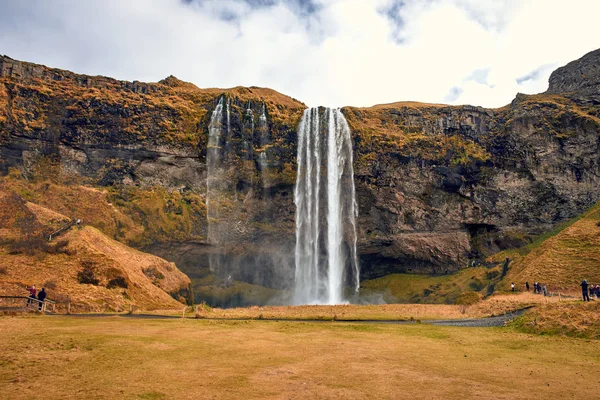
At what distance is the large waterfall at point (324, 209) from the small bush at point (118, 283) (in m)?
34.9

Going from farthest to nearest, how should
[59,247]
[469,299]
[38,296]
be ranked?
[469,299]
[59,247]
[38,296]

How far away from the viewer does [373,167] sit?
76.1 meters

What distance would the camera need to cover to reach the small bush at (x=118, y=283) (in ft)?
132

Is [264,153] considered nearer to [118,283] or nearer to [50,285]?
[118,283]

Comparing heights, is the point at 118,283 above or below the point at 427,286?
above

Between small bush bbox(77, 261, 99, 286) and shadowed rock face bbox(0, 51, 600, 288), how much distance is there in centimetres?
2644

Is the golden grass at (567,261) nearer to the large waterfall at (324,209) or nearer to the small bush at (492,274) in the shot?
the small bush at (492,274)

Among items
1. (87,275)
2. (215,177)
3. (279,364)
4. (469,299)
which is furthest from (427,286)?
(279,364)

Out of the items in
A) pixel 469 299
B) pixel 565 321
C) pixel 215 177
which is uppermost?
pixel 215 177

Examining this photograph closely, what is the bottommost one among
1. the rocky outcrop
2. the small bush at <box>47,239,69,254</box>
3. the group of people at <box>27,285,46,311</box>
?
the group of people at <box>27,285,46,311</box>

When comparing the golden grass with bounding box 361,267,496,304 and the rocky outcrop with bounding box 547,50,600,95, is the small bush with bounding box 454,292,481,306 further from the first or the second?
the rocky outcrop with bounding box 547,50,600,95

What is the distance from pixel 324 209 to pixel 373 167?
37.1 feet

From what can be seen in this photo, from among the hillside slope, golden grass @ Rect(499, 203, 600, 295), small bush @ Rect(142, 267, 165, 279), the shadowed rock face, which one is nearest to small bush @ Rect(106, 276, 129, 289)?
the hillside slope

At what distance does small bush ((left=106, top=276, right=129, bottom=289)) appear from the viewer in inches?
1583
